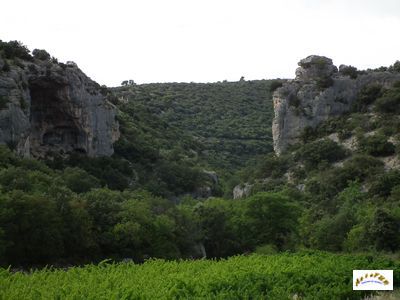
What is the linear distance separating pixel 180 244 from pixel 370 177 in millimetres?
22481

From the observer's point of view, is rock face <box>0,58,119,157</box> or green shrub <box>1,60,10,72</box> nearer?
green shrub <box>1,60,10,72</box>

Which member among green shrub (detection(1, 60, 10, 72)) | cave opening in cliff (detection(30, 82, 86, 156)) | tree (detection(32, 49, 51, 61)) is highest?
tree (detection(32, 49, 51, 61))

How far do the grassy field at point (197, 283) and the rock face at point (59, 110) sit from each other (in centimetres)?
3260

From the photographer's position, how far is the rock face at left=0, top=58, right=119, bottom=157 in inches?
2156

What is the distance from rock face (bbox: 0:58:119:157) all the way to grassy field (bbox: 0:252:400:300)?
32602 mm

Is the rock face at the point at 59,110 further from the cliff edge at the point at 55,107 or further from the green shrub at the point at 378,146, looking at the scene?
the green shrub at the point at 378,146

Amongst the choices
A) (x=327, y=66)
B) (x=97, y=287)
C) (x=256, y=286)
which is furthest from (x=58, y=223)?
(x=327, y=66)

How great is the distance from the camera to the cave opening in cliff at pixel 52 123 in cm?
6062

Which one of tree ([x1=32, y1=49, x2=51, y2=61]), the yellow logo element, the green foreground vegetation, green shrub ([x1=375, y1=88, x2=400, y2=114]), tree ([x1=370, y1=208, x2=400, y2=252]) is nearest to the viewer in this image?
the yellow logo element

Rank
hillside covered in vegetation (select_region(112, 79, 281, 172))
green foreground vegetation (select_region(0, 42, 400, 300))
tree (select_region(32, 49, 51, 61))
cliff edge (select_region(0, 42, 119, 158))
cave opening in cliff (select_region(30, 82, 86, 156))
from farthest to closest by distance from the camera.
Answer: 1. hillside covered in vegetation (select_region(112, 79, 281, 172))
2. tree (select_region(32, 49, 51, 61))
3. cave opening in cliff (select_region(30, 82, 86, 156))
4. cliff edge (select_region(0, 42, 119, 158))
5. green foreground vegetation (select_region(0, 42, 400, 300))

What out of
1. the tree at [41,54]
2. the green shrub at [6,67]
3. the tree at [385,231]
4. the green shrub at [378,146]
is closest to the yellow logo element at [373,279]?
the tree at [385,231]

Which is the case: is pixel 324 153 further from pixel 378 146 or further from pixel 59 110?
pixel 59 110

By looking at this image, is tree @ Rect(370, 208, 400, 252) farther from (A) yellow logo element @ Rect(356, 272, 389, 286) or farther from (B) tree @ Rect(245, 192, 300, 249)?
(A) yellow logo element @ Rect(356, 272, 389, 286)

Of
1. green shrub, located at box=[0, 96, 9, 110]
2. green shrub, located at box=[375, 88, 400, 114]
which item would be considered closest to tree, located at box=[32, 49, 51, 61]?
green shrub, located at box=[0, 96, 9, 110]
